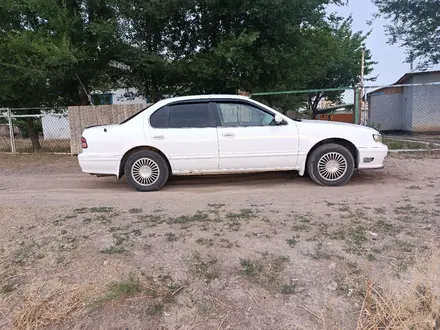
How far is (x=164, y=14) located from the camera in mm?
8977

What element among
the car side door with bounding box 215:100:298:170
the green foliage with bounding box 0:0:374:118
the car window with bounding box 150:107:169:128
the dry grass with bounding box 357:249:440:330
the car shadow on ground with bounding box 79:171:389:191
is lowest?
the dry grass with bounding box 357:249:440:330

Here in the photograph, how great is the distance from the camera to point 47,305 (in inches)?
105

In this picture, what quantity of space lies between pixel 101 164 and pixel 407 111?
1699cm

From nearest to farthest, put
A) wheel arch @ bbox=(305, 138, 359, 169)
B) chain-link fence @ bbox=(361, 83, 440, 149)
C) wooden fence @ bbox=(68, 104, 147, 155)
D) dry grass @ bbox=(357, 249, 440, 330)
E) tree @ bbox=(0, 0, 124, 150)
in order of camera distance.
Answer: dry grass @ bbox=(357, 249, 440, 330), wheel arch @ bbox=(305, 138, 359, 169), tree @ bbox=(0, 0, 124, 150), wooden fence @ bbox=(68, 104, 147, 155), chain-link fence @ bbox=(361, 83, 440, 149)

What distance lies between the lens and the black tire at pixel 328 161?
5812 millimetres

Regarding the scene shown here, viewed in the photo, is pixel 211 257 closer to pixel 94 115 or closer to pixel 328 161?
pixel 328 161

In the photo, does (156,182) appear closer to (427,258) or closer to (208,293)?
(208,293)

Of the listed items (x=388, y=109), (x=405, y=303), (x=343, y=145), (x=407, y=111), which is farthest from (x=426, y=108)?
(x=405, y=303)

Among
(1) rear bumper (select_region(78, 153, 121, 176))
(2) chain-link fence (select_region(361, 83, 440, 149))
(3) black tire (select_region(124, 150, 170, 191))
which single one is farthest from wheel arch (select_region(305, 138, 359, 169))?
(2) chain-link fence (select_region(361, 83, 440, 149))

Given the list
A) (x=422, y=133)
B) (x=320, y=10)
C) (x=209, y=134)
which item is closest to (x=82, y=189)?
(x=209, y=134)

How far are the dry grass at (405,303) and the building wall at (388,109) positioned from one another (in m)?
17.1

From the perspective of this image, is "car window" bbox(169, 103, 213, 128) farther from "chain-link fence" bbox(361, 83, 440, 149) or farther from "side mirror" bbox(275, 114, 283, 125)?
"chain-link fence" bbox(361, 83, 440, 149)

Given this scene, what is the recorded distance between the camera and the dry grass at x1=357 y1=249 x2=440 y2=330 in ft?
8.04

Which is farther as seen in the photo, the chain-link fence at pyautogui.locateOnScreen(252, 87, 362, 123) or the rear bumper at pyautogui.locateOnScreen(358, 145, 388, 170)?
the chain-link fence at pyautogui.locateOnScreen(252, 87, 362, 123)
